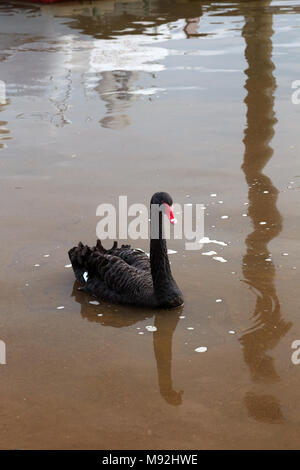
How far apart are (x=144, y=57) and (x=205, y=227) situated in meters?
6.89

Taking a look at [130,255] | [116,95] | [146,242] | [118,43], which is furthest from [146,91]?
[130,255]

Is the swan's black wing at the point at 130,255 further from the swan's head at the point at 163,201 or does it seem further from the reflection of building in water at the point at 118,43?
the reflection of building in water at the point at 118,43

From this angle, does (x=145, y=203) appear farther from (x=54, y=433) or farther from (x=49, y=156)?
(x=54, y=433)

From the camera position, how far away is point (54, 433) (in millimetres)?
4613

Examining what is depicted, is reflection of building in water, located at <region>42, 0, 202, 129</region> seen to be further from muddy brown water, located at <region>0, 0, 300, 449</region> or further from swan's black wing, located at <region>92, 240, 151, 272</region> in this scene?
swan's black wing, located at <region>92, 240, 151, 272</region>

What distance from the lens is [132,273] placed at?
6.11 metres

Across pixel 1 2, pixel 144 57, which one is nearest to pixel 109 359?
pixel 144 57

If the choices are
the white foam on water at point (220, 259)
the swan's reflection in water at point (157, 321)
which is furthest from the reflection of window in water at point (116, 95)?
the swan's reflection in water at point (157, 321)

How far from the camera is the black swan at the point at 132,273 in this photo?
5.85 metres

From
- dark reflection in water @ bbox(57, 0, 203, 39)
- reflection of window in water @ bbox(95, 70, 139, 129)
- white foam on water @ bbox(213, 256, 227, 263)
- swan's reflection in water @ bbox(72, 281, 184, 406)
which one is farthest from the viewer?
dark reflection in water @ bbox(57, 0, 203, 39)

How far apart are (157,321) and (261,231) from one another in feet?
5.49

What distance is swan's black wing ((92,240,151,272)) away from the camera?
20.8ft

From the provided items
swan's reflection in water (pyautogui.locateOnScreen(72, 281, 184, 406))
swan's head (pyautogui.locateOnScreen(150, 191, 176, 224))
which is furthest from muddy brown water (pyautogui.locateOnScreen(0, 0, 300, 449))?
swan's head (pyautogui.locateOnScreen(150, 191, 176, 224))

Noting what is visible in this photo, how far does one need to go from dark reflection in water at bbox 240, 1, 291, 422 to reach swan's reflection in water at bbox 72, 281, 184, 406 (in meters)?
0.48
